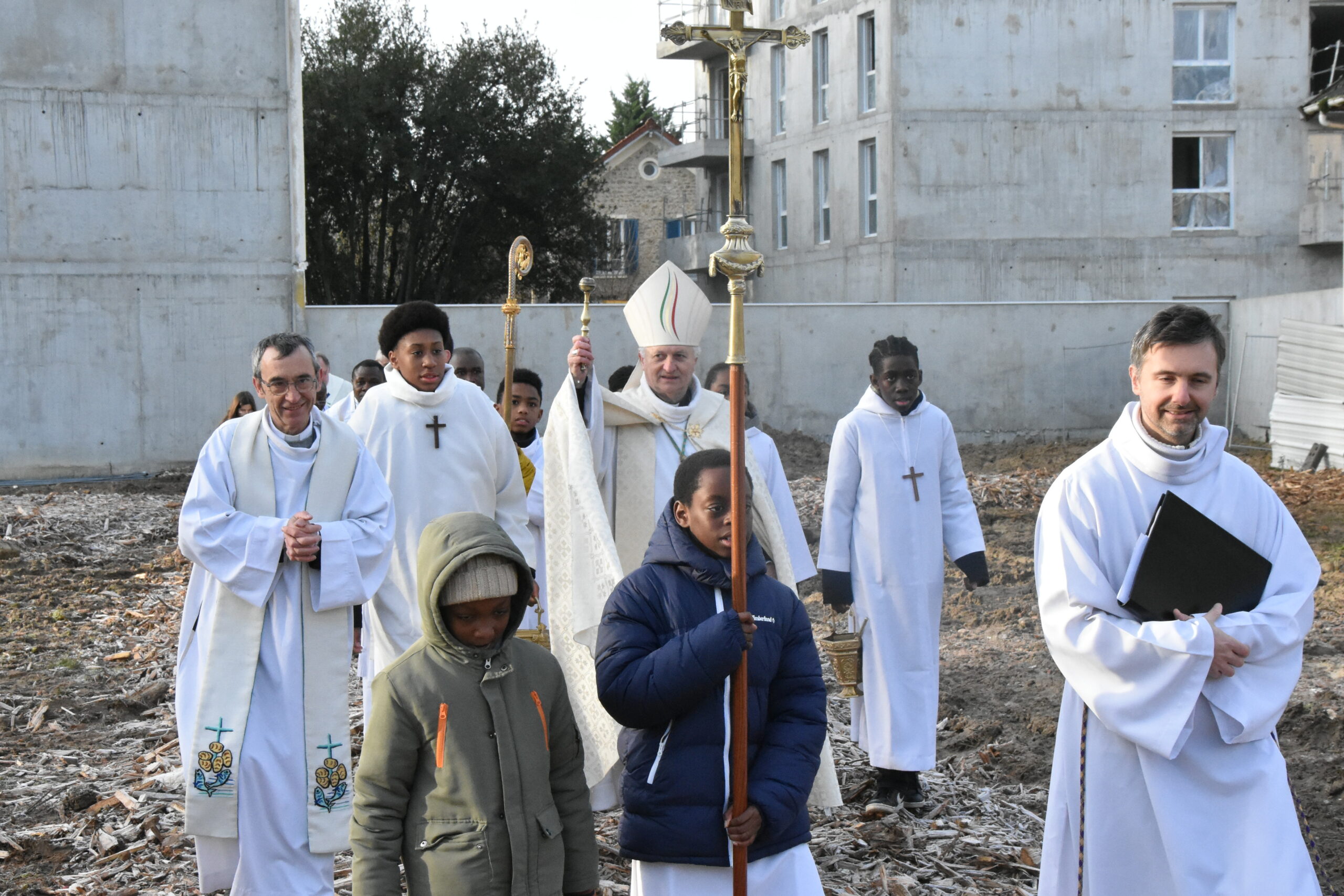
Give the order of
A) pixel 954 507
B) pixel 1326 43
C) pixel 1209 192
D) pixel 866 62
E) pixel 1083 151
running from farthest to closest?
pixel 1326 43 → pixel 866 62 → pixel 1209 192 → pixel 1083 151 → pixel 954 507

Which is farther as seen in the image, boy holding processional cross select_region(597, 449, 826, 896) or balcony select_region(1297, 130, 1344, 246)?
balcony select_region(1297, 130, 1344, 246)

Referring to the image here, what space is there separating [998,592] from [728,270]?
901cm

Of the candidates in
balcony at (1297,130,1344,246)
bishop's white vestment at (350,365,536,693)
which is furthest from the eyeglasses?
balcony at (1297,130,1344,246)

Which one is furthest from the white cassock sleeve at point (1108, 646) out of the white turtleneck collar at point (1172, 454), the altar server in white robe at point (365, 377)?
the altar server in white robe at point (365, 377)

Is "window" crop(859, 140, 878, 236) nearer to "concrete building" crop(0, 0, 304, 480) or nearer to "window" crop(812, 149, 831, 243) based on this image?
"window" crop(812, 149, 831, 243)

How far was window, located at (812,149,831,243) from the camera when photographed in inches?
1243

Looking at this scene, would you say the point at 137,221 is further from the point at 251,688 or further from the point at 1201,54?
the point at 1201,54

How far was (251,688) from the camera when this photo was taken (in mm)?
5293

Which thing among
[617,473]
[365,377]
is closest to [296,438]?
[617,473]

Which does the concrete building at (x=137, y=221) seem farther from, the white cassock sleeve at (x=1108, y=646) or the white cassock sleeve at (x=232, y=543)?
the white cassock sleeve at (x=1108, y=646)

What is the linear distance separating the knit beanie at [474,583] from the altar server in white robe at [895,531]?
11.8ft

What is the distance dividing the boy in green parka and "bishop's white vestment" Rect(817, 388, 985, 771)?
3.56 meters

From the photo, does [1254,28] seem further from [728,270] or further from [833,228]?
[728,270]

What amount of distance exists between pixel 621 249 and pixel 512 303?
102 feet
